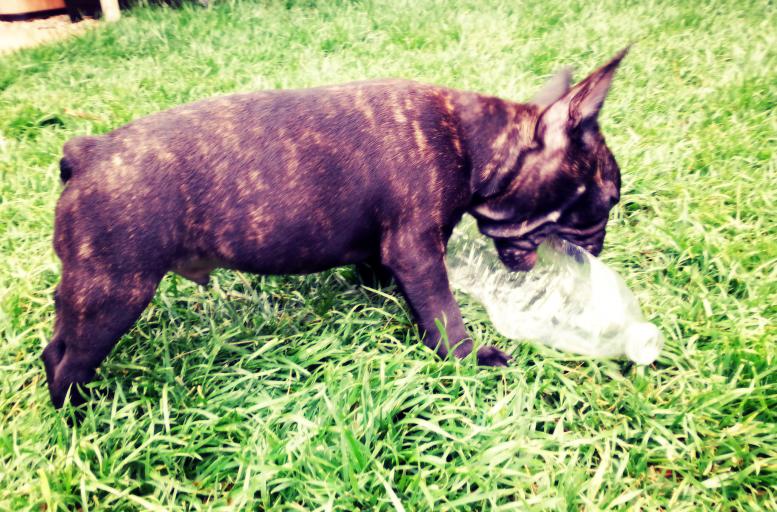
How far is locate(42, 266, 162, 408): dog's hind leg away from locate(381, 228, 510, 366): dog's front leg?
1.06 meters

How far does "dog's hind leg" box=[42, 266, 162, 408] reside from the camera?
7.75ft

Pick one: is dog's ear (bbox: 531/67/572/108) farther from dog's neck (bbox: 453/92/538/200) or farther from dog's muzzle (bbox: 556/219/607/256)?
dog's muzzle (bbox: 556/219/607/256)

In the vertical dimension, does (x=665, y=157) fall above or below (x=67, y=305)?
below

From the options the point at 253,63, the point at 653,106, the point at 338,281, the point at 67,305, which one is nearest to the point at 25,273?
the point at 67,305

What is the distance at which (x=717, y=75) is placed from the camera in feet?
17.6

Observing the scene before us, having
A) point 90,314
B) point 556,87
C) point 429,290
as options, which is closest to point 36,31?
point 90,314

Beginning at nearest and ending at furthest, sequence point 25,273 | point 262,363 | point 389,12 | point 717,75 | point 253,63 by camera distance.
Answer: point 262,363 < point 25,273 < point 717,75 < point 253,63 < point 389,12

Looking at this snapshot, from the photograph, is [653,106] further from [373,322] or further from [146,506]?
[146,506]

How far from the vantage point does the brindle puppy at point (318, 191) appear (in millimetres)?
2373

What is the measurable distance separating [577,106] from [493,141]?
0.43 meters

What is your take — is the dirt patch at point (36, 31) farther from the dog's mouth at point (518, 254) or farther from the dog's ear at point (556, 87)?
the dog's mouth at point (518, 254)

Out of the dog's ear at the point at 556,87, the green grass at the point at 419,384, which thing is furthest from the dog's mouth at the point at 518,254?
the dog's ear at the point at 556,87

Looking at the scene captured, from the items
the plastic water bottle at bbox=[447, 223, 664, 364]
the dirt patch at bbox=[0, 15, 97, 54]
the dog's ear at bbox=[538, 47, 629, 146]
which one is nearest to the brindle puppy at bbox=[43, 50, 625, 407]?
the dog's ear at bbox=[538, 47, 629, 146]

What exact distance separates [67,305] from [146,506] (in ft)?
2.86
